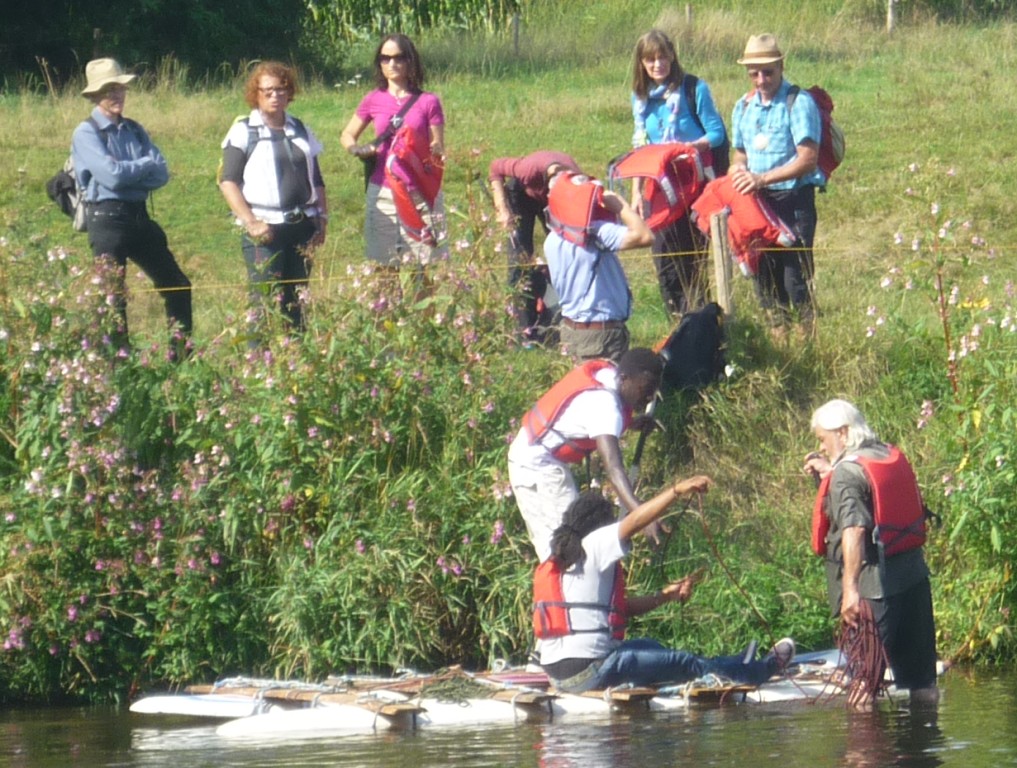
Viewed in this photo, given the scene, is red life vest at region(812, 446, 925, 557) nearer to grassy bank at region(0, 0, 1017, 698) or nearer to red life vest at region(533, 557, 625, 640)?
red life vest at region(533, 557, 625, 640)

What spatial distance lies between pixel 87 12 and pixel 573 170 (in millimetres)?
17704

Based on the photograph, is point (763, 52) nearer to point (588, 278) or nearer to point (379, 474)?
point (588, 278)

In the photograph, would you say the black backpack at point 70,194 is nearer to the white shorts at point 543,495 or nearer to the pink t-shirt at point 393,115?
the pink t-shirt at point 393,115

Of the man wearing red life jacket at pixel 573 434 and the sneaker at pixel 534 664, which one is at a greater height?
the man wearing red life jacket at pixel 573 434

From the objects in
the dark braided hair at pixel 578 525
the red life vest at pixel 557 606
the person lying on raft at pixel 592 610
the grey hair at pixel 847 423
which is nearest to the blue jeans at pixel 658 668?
the person lying on raft at pixel 592 610

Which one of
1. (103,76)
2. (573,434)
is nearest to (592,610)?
(573,434)

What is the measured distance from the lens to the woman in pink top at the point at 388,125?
12.6 metres

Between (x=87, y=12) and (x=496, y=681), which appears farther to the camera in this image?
(x=87, y=12)

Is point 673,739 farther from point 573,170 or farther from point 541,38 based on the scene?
point 541,38

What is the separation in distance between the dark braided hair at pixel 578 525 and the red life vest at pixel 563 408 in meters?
0.28

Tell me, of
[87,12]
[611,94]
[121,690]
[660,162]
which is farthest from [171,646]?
[87,12]

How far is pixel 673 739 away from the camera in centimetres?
934

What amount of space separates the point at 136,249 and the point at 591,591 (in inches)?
159

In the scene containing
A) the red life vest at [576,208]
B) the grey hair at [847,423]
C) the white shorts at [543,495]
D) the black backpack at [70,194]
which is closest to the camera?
the grey hair at [847,423]
